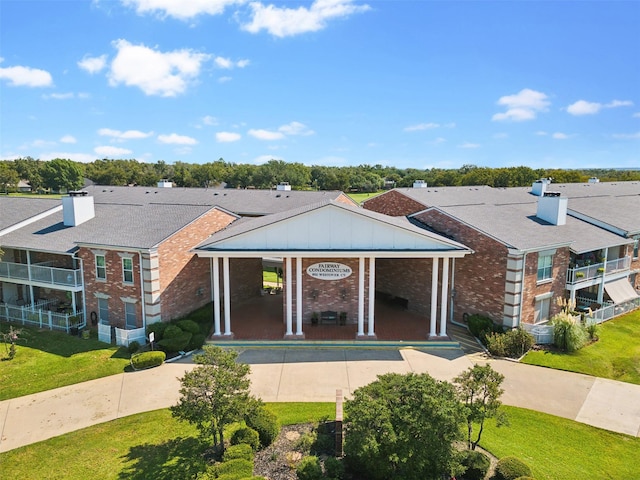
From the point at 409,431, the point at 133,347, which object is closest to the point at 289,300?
the point at 133,347

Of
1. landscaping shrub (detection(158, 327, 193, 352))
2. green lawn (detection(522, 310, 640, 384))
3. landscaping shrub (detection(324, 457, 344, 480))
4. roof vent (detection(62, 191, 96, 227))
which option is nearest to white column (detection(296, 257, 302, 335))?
landscaping shrub (detection(158, 327, 193, 352))

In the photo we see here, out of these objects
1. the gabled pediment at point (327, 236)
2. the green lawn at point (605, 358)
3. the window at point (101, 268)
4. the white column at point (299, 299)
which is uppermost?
the gabled pediment at point (327, 236)

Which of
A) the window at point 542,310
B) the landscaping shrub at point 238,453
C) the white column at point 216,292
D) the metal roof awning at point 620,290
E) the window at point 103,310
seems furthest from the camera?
the metal roof awning at point 620,290

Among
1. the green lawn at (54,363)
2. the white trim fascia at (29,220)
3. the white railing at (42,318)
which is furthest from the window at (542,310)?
the white trim fascia at (29,220)

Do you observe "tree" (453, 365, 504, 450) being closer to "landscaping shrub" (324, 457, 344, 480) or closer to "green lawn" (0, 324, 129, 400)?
"landscaping shrub" (324, 457, 344, 480)

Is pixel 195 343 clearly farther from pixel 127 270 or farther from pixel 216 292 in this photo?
pixel 127 270

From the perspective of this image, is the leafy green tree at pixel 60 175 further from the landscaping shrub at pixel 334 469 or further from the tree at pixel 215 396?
the landscaping shrub at pixel 334 469

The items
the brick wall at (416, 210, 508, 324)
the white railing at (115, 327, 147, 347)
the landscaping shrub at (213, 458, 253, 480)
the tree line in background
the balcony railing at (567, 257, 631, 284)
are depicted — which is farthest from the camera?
the tree line in background
